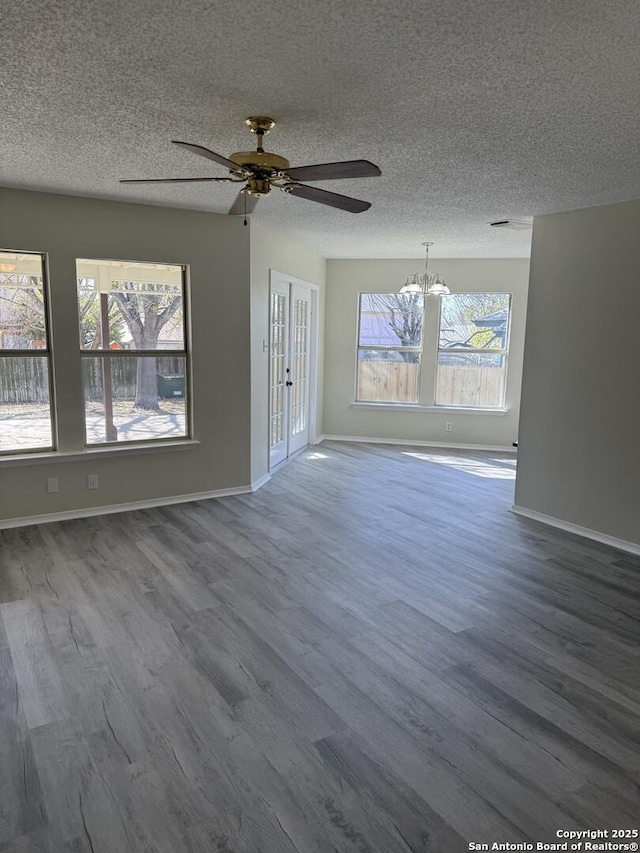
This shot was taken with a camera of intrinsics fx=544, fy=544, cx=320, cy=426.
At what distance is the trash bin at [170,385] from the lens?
16.2 feet

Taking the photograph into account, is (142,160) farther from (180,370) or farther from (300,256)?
(300,256)

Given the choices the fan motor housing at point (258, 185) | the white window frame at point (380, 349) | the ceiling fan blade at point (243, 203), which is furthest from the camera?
the white window frame at point (380, 349)

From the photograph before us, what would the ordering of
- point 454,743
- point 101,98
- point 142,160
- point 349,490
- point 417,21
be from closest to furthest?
point 417,21
point 454,743
point 101,98
point 142,160
point 349,490

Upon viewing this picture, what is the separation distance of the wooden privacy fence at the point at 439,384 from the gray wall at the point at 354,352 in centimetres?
17

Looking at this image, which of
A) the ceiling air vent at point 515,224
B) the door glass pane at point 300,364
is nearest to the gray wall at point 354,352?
the door glass pane at point 300,364

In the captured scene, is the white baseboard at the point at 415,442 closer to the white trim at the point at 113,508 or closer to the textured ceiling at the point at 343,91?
the white trim at the point at 113,508

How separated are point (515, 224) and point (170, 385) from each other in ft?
11.4

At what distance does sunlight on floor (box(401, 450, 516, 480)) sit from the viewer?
6.29m

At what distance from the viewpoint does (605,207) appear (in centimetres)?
412

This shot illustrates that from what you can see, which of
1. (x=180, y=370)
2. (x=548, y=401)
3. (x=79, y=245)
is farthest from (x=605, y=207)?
(x=79, y=245)

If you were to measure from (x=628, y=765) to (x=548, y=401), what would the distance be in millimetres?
3093

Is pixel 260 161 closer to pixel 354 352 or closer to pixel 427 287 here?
pixel 427 287

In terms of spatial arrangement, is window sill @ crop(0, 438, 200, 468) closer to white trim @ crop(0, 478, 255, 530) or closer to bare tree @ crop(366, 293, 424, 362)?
white trim @ crop(0, 478, 255, 530)

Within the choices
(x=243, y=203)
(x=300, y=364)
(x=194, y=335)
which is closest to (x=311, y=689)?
(x=243, y=203)
